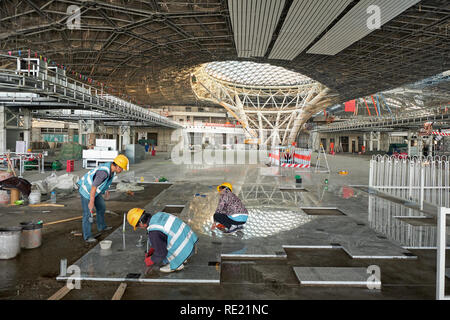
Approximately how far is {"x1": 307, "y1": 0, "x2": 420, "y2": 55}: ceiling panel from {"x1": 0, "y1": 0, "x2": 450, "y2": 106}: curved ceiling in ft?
0.29

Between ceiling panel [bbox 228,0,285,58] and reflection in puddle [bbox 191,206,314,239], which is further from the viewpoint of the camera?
ceiling panel [bbox 228,0,285,58]

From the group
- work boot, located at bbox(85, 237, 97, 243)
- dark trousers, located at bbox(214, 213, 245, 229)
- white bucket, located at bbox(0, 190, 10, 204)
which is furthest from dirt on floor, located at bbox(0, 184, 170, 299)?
dark trousers, located at bbox(214, 213, 245, 229)

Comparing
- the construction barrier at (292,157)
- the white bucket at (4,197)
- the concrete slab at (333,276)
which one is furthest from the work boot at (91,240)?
the construction barrier at (292,157)

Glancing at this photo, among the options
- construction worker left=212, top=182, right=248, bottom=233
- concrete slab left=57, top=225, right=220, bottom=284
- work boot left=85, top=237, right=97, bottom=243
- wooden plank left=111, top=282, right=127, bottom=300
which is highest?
construction worker left=212, top=182, right=248, bottom=233

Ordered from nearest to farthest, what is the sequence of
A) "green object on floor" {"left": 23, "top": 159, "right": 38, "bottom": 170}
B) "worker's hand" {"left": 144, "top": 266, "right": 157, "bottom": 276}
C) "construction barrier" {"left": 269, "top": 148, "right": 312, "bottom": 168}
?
1. "worker's hand" {"left": 144, "top": 266, "right": 157, "bottom": 276}
2. "green object on floor" {"left": 23, "top": 159, "right": 38, "bottom": 170}
3. "construction barrier" {"left": 269, "top": 148, "right": 312, "bottom": 168}

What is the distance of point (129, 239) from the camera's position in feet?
20.8

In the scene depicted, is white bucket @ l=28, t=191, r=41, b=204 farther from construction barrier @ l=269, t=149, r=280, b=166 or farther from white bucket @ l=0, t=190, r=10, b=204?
construction barrier @ l=269, t=149, r=280, b=166

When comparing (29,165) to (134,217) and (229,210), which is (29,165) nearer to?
(229,210)

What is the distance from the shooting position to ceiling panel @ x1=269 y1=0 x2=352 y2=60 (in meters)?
15.7

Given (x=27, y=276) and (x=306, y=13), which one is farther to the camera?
(x=306, y=13)
